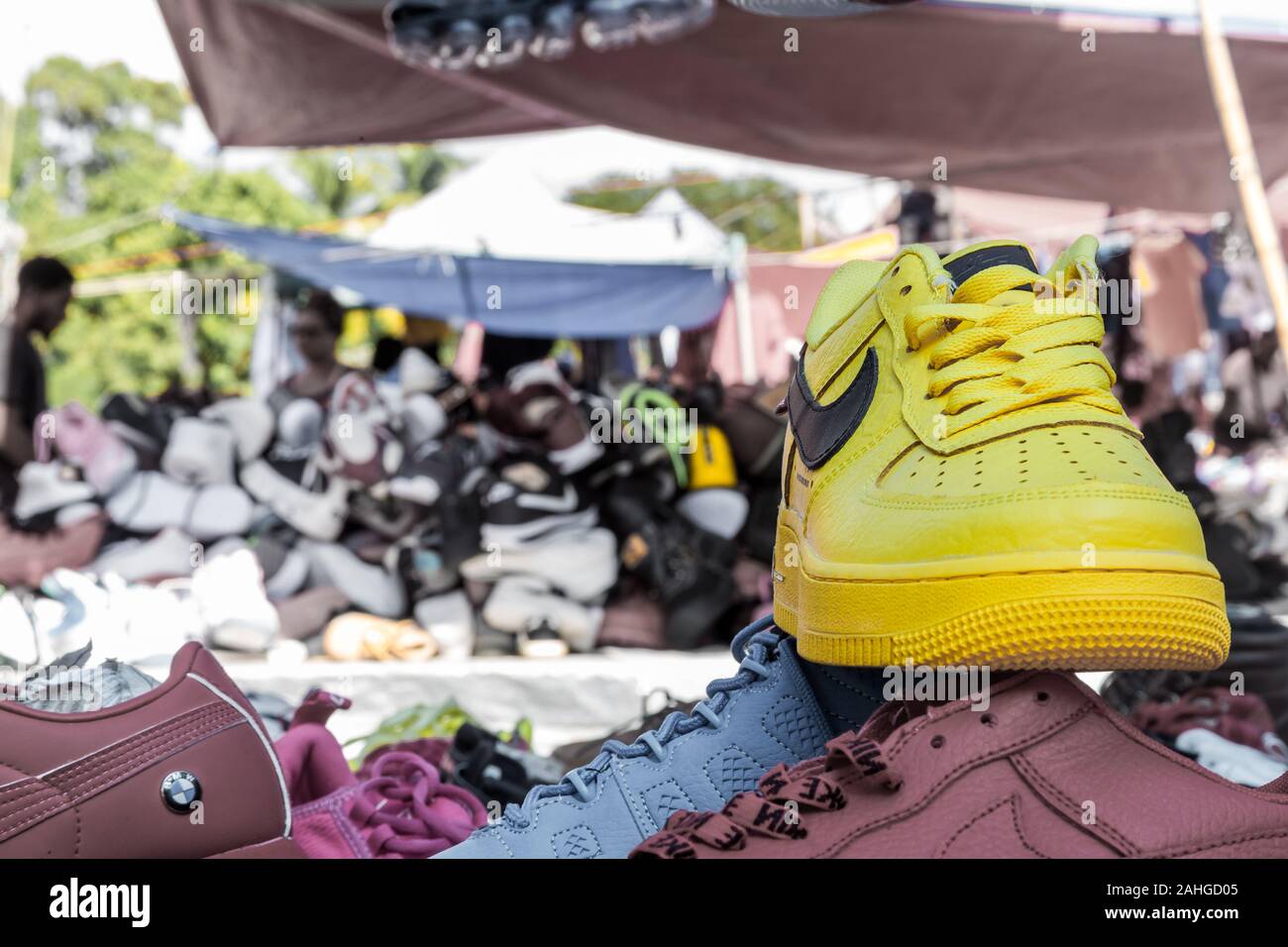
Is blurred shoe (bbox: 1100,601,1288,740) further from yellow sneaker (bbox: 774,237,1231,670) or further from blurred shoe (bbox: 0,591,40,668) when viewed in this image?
blurred shoe (bbox: 0,591,40,668)

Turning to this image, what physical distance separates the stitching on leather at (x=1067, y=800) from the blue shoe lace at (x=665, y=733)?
0.24 metres

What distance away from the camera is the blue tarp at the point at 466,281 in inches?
234

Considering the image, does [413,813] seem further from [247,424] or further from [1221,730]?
[247,424]

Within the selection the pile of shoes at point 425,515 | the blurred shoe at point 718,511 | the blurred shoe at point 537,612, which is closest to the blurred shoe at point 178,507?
the pile of shoes at point 425,515

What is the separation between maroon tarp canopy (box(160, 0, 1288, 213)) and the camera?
10.9 feet

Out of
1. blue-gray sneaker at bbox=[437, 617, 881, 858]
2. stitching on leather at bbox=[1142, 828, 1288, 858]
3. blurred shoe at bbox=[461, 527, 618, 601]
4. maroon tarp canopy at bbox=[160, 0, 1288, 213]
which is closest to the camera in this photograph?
stitching on leather at bbox=[1142, 828, 1288, 858]

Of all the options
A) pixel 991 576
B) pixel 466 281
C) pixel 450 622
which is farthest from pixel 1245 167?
pixel 466 281

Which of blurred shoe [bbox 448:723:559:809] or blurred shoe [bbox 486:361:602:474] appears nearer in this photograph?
blurred shoe [bbox 448:723:559:809]

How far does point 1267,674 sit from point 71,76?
27813 mm

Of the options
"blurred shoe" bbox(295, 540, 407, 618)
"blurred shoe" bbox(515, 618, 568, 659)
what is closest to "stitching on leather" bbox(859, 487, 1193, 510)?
"blurred shoe" bbox(515, 618, 568, 659)

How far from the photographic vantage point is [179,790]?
0.77m

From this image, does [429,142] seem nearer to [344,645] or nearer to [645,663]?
[344,645]

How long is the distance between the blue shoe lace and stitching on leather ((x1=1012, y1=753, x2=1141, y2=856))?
9.5 inches
